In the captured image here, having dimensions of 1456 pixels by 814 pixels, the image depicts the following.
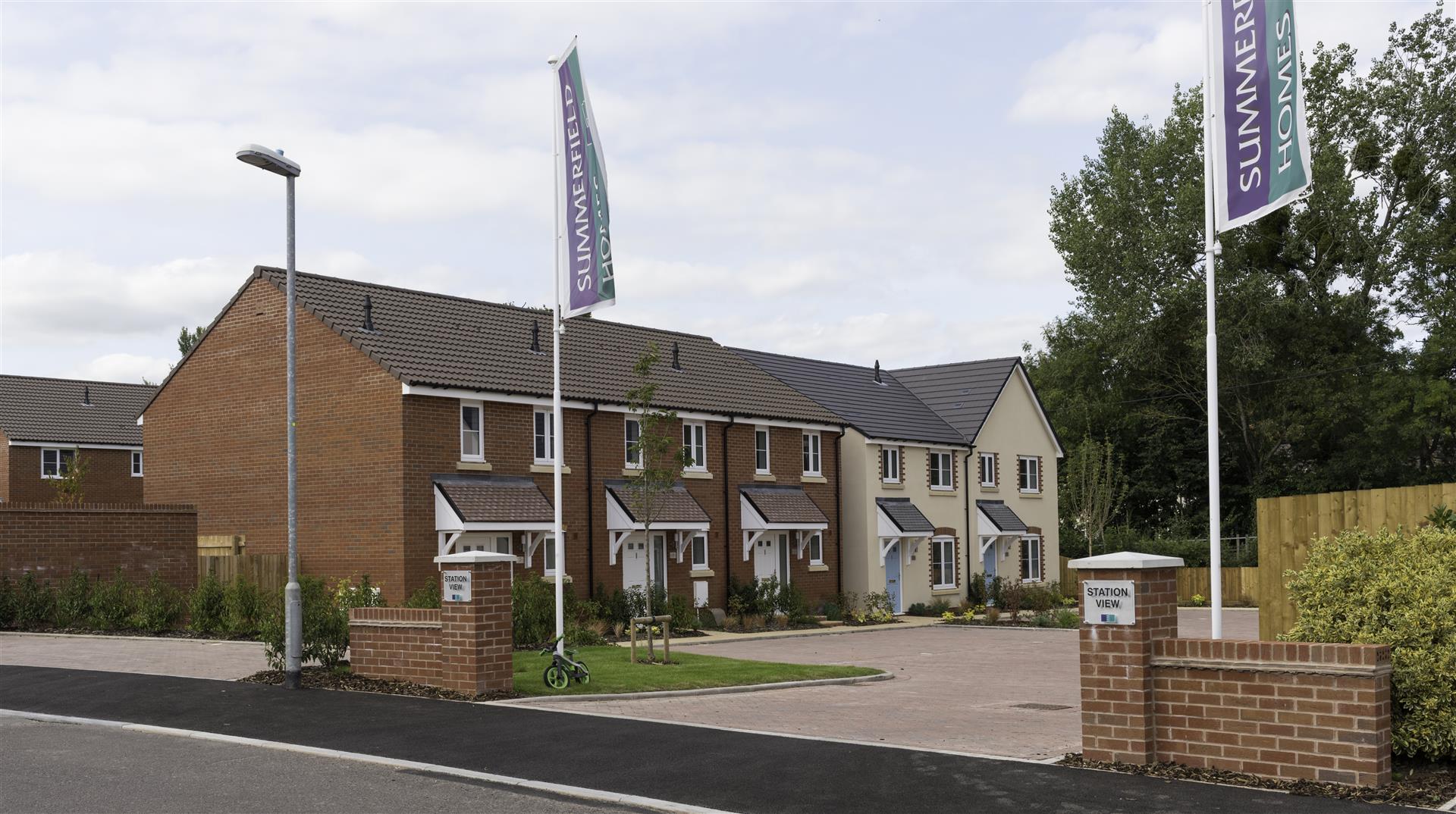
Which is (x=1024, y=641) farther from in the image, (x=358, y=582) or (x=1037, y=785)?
(x=1037, y=785)

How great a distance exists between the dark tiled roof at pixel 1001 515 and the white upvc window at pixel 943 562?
6.69 ft

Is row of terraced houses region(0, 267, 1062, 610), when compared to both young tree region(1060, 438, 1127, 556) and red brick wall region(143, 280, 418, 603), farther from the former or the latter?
young tree region(1060, 438, 1127, 556)

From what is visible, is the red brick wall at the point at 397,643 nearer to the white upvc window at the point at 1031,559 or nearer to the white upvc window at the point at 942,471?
the white upvc window at the point at 942,471

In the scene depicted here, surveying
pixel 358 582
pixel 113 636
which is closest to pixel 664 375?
pixel 358 582

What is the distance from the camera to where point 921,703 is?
1656cm

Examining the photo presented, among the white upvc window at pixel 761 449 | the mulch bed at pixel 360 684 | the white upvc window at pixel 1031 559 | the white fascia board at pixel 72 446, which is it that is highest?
the white fascia board at pixel 72 446

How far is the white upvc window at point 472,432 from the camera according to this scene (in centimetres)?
2833

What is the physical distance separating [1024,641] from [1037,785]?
64.0 ft

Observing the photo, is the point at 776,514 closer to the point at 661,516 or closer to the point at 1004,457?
the point at 661,516

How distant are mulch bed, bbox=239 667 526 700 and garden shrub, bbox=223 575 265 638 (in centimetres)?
724

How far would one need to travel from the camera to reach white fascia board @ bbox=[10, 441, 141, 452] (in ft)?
151

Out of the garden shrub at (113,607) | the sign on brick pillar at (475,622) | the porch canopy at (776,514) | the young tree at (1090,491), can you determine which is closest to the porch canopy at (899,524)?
the porch canopy at (776,514)

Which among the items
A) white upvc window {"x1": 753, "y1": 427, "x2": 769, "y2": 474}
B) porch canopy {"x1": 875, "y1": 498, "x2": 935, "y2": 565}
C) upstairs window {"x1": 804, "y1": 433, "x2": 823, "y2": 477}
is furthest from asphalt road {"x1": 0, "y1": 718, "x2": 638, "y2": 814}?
porch canopy {"x1": 875, "y1": 498, "x2": 935, "y2": 565}

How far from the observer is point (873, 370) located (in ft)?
152
